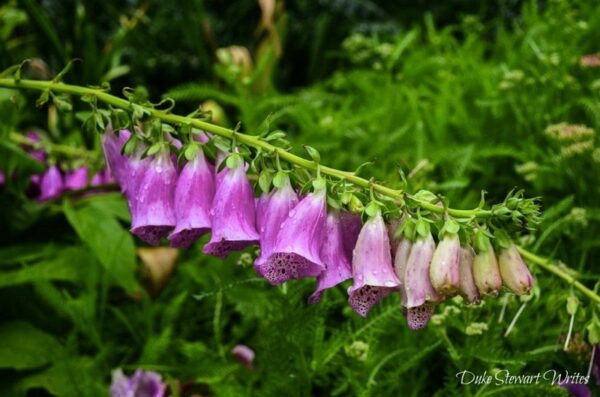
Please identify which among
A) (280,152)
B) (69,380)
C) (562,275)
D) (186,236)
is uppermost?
(280,152)

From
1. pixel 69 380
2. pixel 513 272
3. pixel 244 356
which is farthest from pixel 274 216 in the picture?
pixel 69 380

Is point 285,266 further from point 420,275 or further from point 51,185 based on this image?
point 51,185

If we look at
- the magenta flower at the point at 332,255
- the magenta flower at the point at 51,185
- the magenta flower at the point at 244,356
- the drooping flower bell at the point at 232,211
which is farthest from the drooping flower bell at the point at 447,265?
the magenta flower at the point at 51,185

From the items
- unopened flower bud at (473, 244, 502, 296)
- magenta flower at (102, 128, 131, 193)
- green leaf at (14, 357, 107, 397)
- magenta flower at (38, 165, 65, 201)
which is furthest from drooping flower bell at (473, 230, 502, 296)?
magenta flower at (38, 165, 65, 201)

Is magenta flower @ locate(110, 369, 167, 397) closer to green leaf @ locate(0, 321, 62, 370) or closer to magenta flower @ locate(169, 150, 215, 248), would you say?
green leaf @ locate(0, 321, 62, 370)

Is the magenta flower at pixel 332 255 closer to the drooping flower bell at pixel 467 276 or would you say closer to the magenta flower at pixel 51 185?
the drooping flower bell at pixel 467 276

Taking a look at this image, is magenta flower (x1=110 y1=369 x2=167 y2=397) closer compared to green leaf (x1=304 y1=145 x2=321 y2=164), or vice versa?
green leaf (x1=304 y1=145 x2=321 y2=164)
